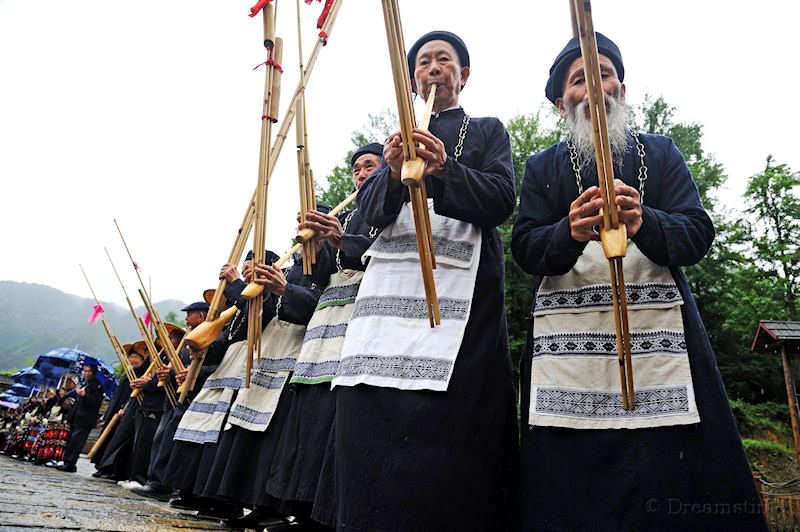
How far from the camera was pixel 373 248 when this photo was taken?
199 centimetres

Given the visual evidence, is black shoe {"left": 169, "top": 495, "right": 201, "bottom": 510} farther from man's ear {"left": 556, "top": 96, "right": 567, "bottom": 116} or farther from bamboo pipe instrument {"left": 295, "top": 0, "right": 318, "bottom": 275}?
man's ear {"left": 556, "top": 96, "right": 567, "bottom": 116}

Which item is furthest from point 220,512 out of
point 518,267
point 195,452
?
point 518,267

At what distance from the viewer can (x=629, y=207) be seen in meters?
1.46

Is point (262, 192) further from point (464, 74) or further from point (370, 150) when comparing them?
point (464, 74)

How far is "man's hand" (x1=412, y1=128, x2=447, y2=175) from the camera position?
5.10 feet

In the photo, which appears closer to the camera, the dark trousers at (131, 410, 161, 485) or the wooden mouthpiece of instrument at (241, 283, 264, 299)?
the wooden mouthpiece of instrument at (241, 283, 264, 299)

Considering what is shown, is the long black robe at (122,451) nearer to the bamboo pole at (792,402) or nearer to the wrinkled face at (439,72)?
the wrinkled face at (439,72)

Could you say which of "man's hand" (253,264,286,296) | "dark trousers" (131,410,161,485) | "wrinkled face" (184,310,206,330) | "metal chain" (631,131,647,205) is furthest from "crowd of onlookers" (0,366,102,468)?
"metal chain" (631,131,647,205)

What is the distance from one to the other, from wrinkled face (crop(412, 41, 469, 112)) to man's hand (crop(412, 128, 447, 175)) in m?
0.64

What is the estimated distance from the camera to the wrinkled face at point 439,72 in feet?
7.02

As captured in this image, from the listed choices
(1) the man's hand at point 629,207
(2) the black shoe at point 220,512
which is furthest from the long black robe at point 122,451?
(1) the man's hand at point 629,207

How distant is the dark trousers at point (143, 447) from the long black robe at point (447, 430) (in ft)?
15.8

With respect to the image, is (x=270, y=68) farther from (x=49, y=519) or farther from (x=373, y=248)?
(x=49, y=519)

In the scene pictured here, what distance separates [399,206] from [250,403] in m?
1.66
